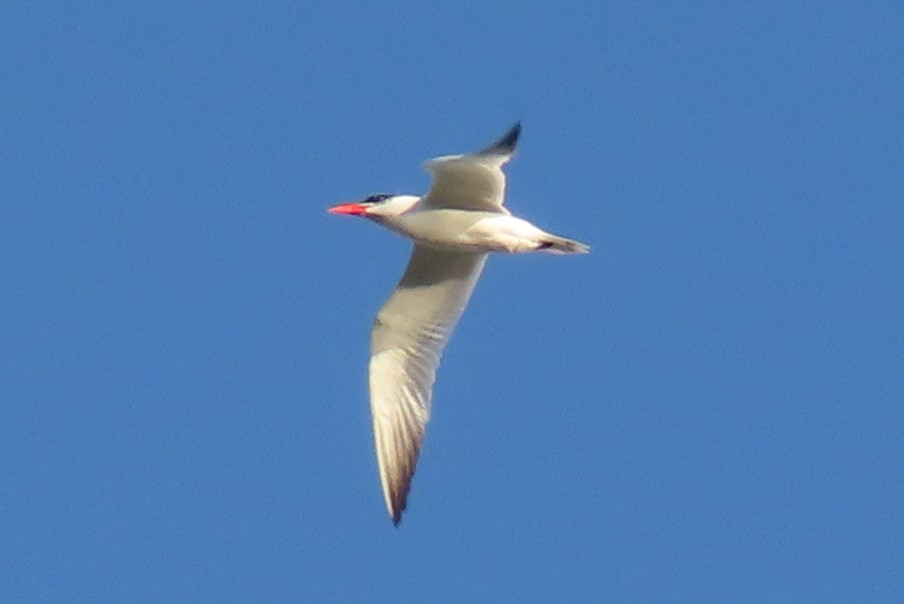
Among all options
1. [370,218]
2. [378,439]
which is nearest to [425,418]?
[378,439]

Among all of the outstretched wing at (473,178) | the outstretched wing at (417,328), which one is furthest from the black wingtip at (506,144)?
the outstretched wing at (417,328)

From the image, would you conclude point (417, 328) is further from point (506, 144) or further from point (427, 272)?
point (506, 144)

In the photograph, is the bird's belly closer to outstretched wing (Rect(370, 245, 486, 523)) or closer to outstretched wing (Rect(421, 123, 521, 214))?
outstretched wing (Rect(421, 123, 521, 214))

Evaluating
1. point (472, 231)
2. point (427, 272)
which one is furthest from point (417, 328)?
point (472, 231)

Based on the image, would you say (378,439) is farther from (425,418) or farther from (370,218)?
(370,218)

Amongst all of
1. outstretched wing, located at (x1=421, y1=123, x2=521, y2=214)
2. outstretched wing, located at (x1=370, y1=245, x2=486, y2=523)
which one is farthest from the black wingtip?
outstretched wing, located at (x1=370, y1=245, x2=486, y2=523)

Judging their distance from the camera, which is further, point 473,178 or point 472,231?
point 472,231
